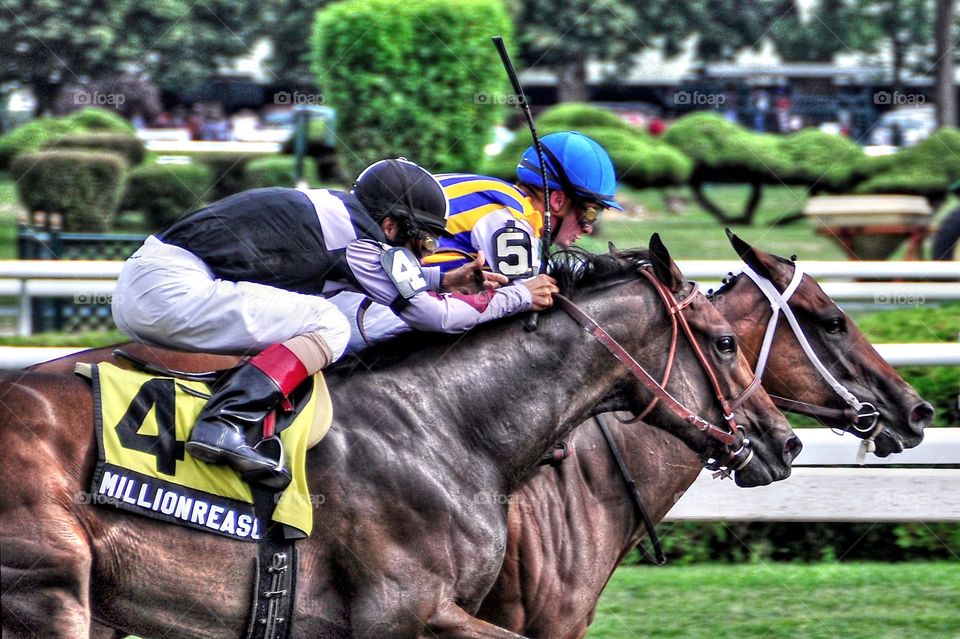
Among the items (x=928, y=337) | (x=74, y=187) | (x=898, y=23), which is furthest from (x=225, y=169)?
(x=898, y=23)

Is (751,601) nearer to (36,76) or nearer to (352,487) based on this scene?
(352,487)

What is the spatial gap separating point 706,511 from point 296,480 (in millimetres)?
2232

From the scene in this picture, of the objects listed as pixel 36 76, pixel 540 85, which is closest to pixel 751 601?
pixel 36 76

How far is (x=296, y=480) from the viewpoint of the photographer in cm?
356

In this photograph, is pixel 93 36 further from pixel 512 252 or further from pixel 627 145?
pixel 512 252

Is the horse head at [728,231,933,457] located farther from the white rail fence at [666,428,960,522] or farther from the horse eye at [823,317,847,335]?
the white rail fence at [666,428,960,522]

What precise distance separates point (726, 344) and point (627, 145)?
40.9ft

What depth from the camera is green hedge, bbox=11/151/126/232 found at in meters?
13.8

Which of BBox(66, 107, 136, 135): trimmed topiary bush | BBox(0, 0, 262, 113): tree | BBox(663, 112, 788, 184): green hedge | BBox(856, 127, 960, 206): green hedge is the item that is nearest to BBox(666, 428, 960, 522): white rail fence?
BBox(856, 127, 960, 206): green hedge

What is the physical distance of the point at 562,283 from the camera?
4082 mm

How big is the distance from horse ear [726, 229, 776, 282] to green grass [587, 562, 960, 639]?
1.54 metres

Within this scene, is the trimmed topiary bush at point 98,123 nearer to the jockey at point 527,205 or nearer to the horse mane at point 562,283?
the jockey at point 527,205

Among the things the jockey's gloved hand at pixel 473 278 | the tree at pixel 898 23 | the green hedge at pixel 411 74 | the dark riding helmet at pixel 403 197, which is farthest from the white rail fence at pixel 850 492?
the tree at pixel 898 23

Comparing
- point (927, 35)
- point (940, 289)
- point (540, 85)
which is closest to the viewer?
point (940, 289)
